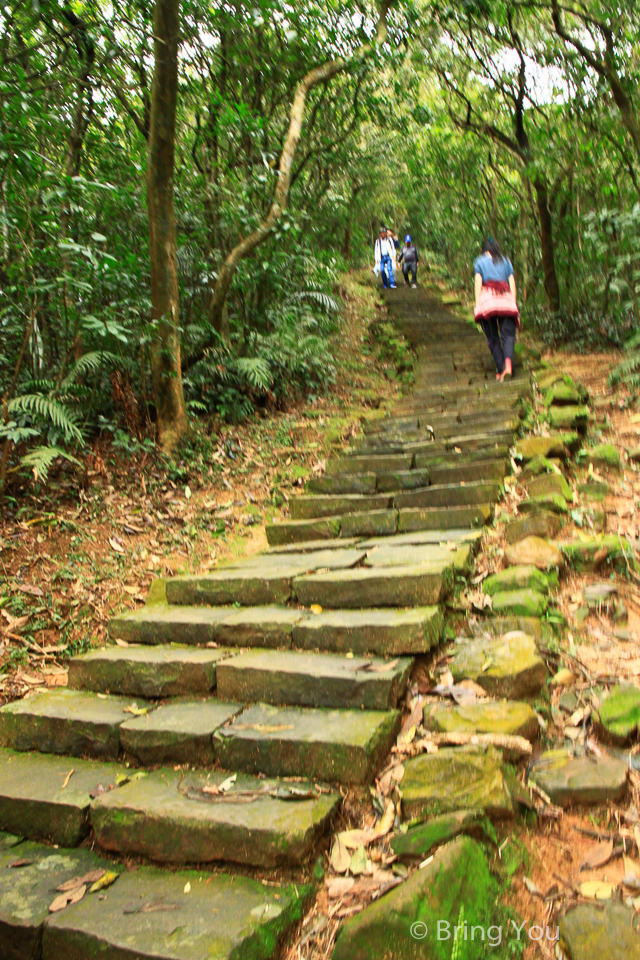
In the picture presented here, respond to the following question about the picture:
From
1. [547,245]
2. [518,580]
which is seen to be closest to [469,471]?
[518,580]

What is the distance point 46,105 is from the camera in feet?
20.9

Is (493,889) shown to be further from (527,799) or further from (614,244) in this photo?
(614,244)

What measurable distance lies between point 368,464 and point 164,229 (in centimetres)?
304

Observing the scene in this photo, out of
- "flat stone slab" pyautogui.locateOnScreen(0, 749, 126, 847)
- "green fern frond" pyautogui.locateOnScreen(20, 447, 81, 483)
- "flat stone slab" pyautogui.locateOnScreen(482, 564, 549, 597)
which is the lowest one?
"flat stone slab" pyautogui.locateOnScreen(0, 749, 126, 847)

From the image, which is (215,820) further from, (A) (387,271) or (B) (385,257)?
(A) (387,271)

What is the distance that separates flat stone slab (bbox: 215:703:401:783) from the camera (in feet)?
7.04

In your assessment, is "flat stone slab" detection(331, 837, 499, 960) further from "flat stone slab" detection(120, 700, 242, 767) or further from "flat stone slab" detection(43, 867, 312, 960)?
"flat stone slab" detection(120, 700, 242, 767)

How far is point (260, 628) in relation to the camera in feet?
10.0

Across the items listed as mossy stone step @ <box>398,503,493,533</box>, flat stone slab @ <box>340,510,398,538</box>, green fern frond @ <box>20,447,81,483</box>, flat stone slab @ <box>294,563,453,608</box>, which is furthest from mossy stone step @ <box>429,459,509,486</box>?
green fern frond @ <box>20,447,81,483</box>

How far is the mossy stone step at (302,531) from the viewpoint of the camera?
452 centimetres

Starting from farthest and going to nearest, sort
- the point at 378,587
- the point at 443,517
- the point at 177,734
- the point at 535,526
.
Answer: the point at 443,517 < the point at 535,526 < the point at 378,587 < the point at 177,734

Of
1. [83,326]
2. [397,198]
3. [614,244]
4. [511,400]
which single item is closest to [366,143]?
[397,198]

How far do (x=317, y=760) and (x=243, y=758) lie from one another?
327 mm

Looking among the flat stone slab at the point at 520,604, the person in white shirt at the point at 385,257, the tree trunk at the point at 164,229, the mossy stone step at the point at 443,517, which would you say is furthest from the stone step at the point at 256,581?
the person in white shirt at the point at 385,257
